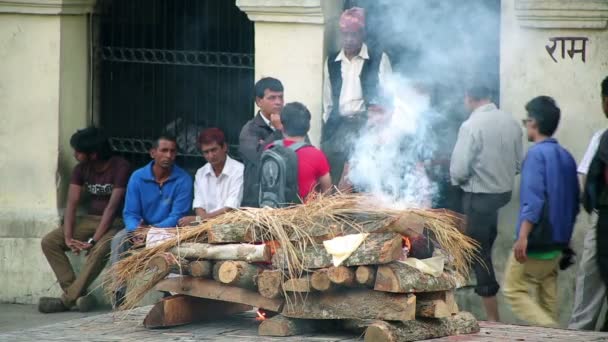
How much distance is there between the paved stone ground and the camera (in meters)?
7.95

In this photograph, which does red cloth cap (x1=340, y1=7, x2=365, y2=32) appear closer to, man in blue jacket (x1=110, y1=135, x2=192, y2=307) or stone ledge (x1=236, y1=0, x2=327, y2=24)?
stone ledge (x1=236, y1=0, x2=327, y2=24)

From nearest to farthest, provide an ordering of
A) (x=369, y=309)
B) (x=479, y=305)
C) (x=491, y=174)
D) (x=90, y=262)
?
(x=369, y=309), (x=491, y=174), (x=479, y=305), (x=90, y=262)

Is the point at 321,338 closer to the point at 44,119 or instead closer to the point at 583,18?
the point at 583,18

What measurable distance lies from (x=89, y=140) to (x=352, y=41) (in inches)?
95.9

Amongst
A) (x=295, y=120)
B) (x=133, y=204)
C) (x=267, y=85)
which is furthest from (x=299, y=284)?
(x=133, y=204)

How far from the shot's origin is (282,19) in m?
11.2

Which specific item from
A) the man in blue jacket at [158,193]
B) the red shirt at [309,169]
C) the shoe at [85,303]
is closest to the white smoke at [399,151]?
the red shirt at [309,169]

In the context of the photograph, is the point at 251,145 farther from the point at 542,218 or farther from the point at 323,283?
the point at 323,283

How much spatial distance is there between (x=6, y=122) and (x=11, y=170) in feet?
1.34

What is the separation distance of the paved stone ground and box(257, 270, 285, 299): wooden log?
9.9 inches

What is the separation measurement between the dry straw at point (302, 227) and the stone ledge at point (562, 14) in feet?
8.30

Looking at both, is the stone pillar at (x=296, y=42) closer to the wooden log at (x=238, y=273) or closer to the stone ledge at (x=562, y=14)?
the stone ledge at (x=562, y=14)

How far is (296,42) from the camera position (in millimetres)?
11180

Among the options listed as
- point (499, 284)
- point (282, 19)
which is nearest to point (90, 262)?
point (282, 19)
